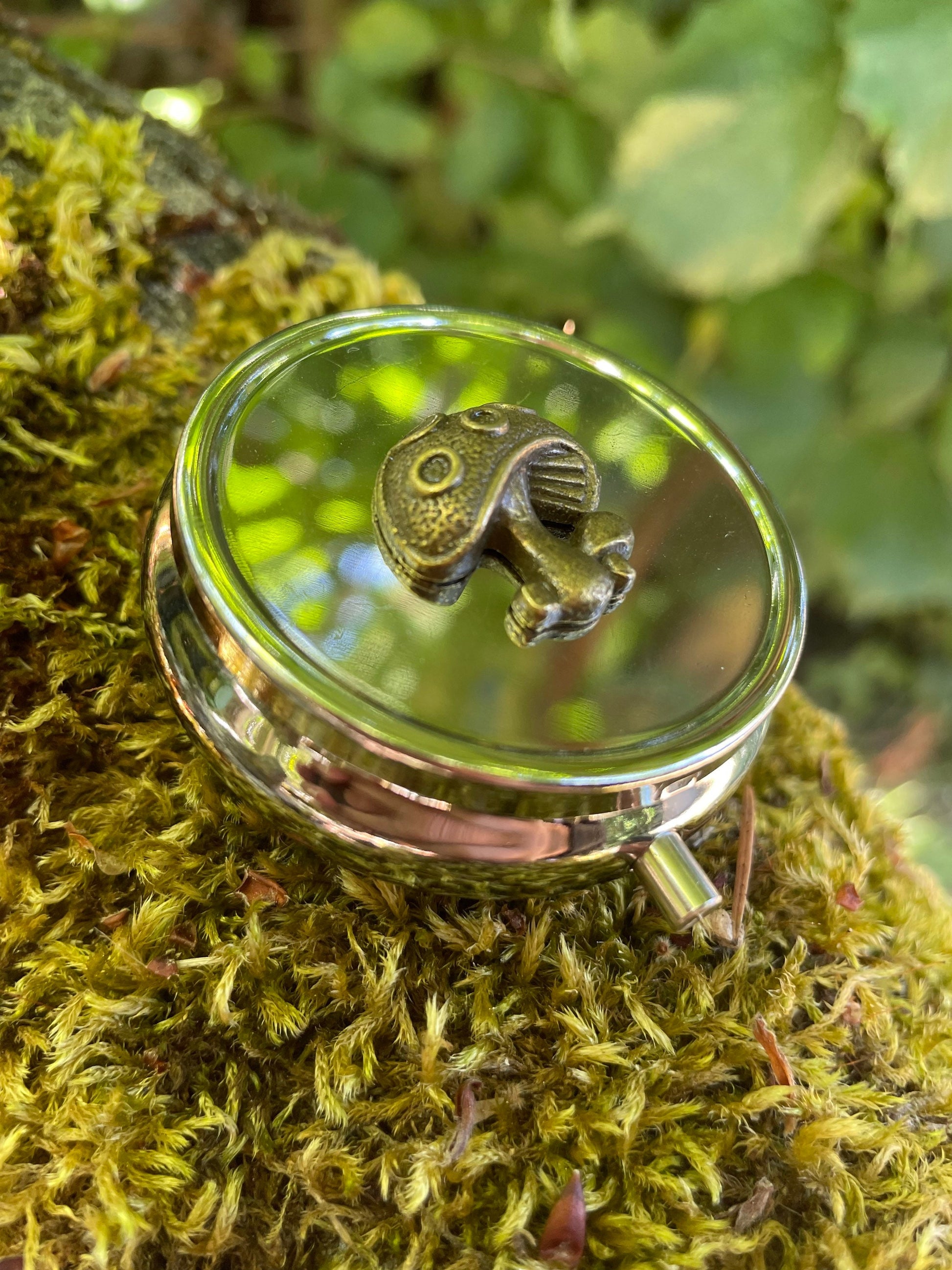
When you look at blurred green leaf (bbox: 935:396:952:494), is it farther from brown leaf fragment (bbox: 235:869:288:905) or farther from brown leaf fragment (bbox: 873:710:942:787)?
brown leaf fragment (bbox: 235:869:288:905)

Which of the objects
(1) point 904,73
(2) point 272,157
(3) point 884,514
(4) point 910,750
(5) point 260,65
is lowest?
(4) point 910,750

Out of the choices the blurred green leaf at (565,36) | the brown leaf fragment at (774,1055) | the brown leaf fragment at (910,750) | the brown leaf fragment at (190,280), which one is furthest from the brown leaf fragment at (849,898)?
the brown leaf fragment at (910,750)

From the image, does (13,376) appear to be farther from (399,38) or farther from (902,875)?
(399,38)

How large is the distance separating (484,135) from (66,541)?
1305 mm

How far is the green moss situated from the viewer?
0.54m

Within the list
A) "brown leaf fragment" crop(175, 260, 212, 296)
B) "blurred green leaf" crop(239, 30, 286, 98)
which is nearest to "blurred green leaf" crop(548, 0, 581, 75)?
"blurred green leaf" crop(239, 30, 286, 98)

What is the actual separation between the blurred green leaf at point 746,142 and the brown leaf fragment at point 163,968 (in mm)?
1139

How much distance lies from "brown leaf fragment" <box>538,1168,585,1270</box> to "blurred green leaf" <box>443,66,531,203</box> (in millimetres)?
1654

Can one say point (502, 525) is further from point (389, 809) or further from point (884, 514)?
point (884, 514)

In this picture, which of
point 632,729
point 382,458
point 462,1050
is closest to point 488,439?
point 382,458

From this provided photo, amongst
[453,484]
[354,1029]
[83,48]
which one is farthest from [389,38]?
[354,1029]

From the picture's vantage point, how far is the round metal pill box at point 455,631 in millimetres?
542

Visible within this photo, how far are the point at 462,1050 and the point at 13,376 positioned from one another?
0.63 metres

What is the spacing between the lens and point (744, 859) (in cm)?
70
